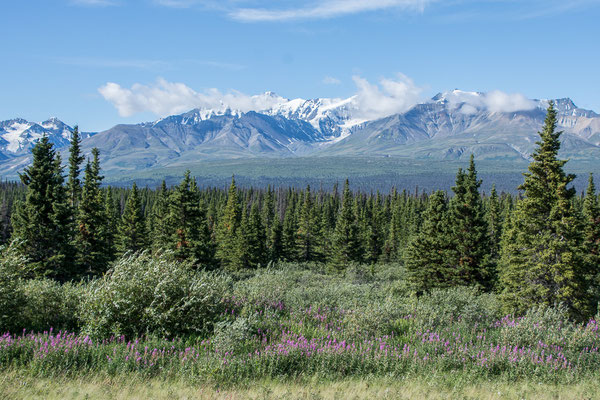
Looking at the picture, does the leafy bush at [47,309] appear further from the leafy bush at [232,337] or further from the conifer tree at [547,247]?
the conifer tree at [547,247]

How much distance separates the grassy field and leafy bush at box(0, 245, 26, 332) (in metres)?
2.38

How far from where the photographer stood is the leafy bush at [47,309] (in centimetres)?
902

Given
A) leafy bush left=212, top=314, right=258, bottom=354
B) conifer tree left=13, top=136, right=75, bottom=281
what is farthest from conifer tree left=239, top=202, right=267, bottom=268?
leafy bush left=212, top=314, right=258, bottom=354

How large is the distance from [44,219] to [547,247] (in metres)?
33.4

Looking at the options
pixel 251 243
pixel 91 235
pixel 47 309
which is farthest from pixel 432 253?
pixel 251 243

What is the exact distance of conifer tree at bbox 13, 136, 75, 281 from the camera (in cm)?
3116

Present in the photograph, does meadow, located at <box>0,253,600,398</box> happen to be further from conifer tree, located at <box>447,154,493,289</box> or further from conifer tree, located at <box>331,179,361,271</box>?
conifer tree, located at <box>331,179,361,271</box>

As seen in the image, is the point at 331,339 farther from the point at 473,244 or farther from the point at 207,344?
the point at 473,244

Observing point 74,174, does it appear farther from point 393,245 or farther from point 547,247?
point 393,245

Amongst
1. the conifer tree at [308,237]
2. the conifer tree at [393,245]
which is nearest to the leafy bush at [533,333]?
the conifer tree at [393,245]

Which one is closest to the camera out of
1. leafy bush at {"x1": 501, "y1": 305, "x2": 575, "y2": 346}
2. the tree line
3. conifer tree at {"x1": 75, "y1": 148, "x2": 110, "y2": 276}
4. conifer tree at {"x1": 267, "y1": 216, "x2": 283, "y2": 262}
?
leafy bush at {"x1": 501, "y1": 305, "x2": 575, "y2": 346}

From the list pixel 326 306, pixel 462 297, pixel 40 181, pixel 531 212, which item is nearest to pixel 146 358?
pixel 326 306

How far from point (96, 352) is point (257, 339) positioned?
2962 mm

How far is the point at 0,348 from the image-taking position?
23.7ft
